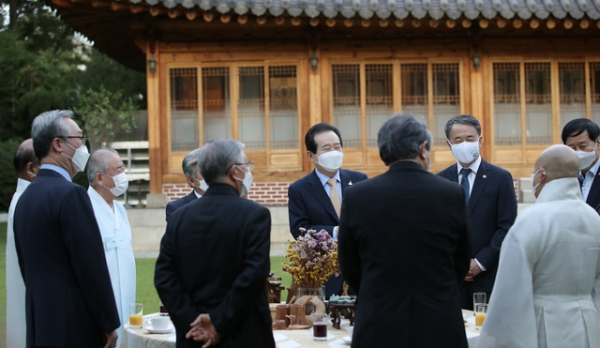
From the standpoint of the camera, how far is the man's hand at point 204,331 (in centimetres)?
307

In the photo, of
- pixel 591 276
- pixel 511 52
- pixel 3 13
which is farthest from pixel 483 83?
pixel 3 13

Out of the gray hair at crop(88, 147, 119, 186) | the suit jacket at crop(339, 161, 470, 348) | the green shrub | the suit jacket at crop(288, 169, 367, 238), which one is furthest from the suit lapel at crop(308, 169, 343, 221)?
the green shrub

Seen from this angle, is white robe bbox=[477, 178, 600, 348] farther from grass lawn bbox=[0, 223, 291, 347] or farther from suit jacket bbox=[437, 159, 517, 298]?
grass lawn bbox=[0, 223, 291, 347]

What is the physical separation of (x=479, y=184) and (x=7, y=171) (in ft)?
53.5

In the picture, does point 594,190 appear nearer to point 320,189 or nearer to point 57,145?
point 320,189

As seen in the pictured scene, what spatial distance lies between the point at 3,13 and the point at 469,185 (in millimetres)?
19584

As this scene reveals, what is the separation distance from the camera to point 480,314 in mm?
3805

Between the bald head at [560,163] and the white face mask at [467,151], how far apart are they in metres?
1.26

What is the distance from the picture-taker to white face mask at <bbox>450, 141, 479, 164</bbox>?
4730mm

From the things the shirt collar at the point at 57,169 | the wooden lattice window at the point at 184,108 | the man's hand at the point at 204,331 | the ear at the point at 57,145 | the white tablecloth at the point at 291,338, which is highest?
the wooden lattice window at the point at 184,108

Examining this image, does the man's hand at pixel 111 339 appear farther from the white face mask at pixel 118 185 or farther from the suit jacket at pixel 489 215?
the suit jacket at pixel 489 215

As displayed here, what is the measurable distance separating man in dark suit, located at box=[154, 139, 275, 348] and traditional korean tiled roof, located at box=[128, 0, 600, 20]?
7.62m

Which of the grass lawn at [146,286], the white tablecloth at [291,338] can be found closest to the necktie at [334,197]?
the white tablecloth at [291,338]

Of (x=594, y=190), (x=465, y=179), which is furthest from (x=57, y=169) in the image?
(x=594, y=190)
